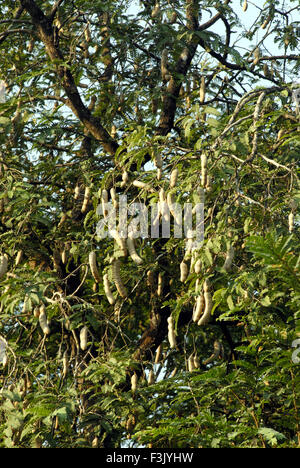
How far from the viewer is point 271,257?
123 inches

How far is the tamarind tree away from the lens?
412 cm

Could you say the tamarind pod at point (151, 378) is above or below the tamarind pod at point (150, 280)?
below

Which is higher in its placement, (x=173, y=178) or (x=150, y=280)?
(x=173, y=178)

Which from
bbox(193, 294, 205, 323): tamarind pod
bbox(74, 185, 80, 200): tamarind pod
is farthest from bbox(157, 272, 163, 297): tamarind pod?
bbox(193, 294, 205, 323): tamarind pod

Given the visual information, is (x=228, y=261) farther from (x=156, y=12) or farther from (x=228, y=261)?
(x=156, y=12)

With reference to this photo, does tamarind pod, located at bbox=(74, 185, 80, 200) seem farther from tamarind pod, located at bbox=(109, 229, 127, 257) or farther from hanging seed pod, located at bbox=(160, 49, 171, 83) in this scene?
tamarind pod, located at bbox=(109, 229, 127, 257)

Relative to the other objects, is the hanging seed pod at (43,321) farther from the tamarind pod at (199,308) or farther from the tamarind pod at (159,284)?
the tamarind pod at (159,284)

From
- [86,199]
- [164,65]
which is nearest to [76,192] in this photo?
[86,199]

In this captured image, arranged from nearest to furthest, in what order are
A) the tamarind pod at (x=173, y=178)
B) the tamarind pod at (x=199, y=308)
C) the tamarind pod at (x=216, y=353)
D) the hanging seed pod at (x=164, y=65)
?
the tamarind pod at (x=199, y=308) < the tamarind pod at (x=173, y=178) < the tamarind pod at (x=216, y=353) < the hanging seed pod at (x=164, y=65)

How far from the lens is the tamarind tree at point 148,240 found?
13.5 ft

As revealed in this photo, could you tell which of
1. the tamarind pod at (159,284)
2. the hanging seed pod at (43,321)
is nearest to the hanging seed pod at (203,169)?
the hanging seed pod at (43,321)

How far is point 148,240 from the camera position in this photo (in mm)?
6051
